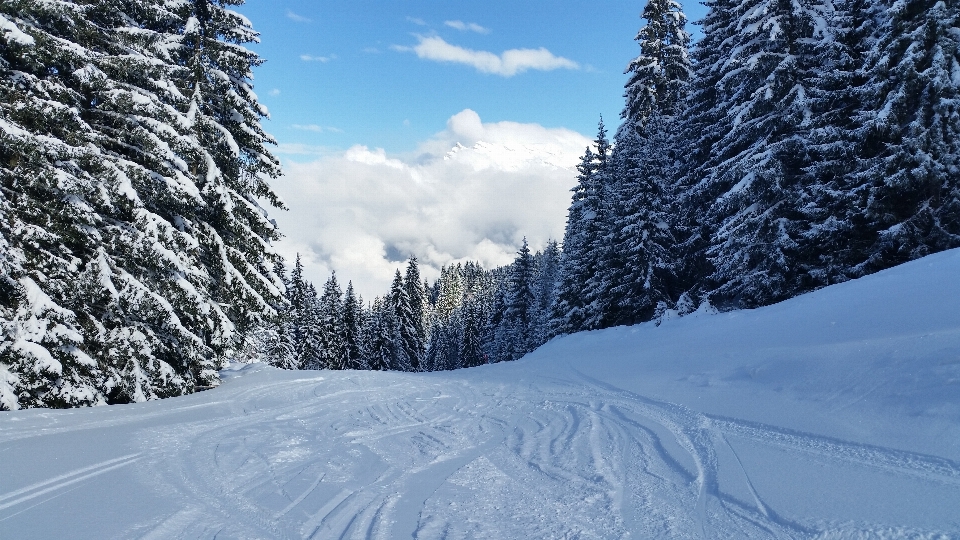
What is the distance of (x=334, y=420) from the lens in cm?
803

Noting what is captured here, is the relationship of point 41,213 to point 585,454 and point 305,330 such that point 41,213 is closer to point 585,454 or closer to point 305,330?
point 585,454

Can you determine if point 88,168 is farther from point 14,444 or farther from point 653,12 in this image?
point 653,12

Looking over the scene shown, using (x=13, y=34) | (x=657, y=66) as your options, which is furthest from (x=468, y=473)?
(x=657, y=66)

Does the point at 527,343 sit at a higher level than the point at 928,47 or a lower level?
lower

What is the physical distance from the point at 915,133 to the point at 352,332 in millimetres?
42581

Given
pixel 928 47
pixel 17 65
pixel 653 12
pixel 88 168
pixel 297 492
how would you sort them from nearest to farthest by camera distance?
1. pixel 297 492
2. pixel 17 65
3. pixel 88 168
4. pixel 928 47
5. pixel 653 12

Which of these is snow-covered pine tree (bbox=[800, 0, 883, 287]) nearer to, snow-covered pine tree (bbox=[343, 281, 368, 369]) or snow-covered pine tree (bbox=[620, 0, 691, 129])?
snow-covered pine tree (bbox=[620, 0, 691, 129])

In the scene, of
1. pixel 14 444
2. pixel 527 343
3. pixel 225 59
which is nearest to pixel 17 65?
pixel 225 59

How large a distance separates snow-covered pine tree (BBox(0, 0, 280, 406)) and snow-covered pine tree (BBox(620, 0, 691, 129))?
72.4 feet

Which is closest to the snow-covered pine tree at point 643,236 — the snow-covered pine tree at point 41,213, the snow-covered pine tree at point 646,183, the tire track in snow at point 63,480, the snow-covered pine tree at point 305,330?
the snow-covered pine tree at point 646,183

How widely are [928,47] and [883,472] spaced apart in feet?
49.5

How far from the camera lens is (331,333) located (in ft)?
145

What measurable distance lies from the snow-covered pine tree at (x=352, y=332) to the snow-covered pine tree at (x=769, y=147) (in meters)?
36.7

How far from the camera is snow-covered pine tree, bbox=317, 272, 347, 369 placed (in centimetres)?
4309
